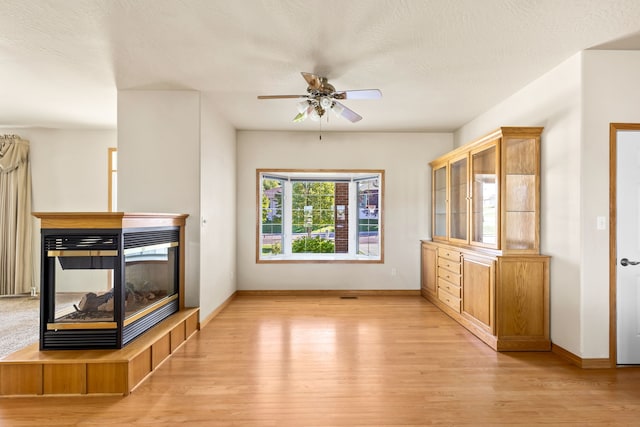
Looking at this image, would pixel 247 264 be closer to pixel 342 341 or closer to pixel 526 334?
pixel 342 341

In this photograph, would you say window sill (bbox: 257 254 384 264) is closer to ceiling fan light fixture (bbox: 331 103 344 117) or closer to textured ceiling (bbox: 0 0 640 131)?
textured ceiling (bbox: 0 0 640 131)

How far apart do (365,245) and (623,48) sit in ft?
13.1

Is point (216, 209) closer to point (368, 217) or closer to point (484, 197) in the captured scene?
point (368, 217)

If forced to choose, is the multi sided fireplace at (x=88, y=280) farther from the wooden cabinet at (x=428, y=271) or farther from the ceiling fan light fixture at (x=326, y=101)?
the wooden cabinet at (x=428, y=271)

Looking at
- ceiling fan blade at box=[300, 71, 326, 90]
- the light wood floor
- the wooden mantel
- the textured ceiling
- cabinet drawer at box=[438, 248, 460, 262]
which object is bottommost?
the light wood floor

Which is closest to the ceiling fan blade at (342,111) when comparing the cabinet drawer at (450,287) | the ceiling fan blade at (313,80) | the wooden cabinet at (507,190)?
the ceiling fan blade at (313,80)

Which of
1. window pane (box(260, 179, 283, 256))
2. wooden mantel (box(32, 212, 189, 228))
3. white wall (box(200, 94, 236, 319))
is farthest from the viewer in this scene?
window pane (box(260, 179, 283, 256))

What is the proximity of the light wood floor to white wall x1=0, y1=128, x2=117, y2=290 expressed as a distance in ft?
11.2

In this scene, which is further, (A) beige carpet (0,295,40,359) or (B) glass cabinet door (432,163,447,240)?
(B) glass cabinet door (432,163,447,240)

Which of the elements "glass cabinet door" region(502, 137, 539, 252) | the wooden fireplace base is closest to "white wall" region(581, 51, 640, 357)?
"glass cabinet door" region(502, 137, 539, 252)

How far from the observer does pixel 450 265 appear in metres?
4.33

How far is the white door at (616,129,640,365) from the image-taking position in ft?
9.31

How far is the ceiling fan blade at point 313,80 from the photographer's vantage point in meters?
2.76

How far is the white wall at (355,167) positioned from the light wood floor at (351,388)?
176 centimetres
